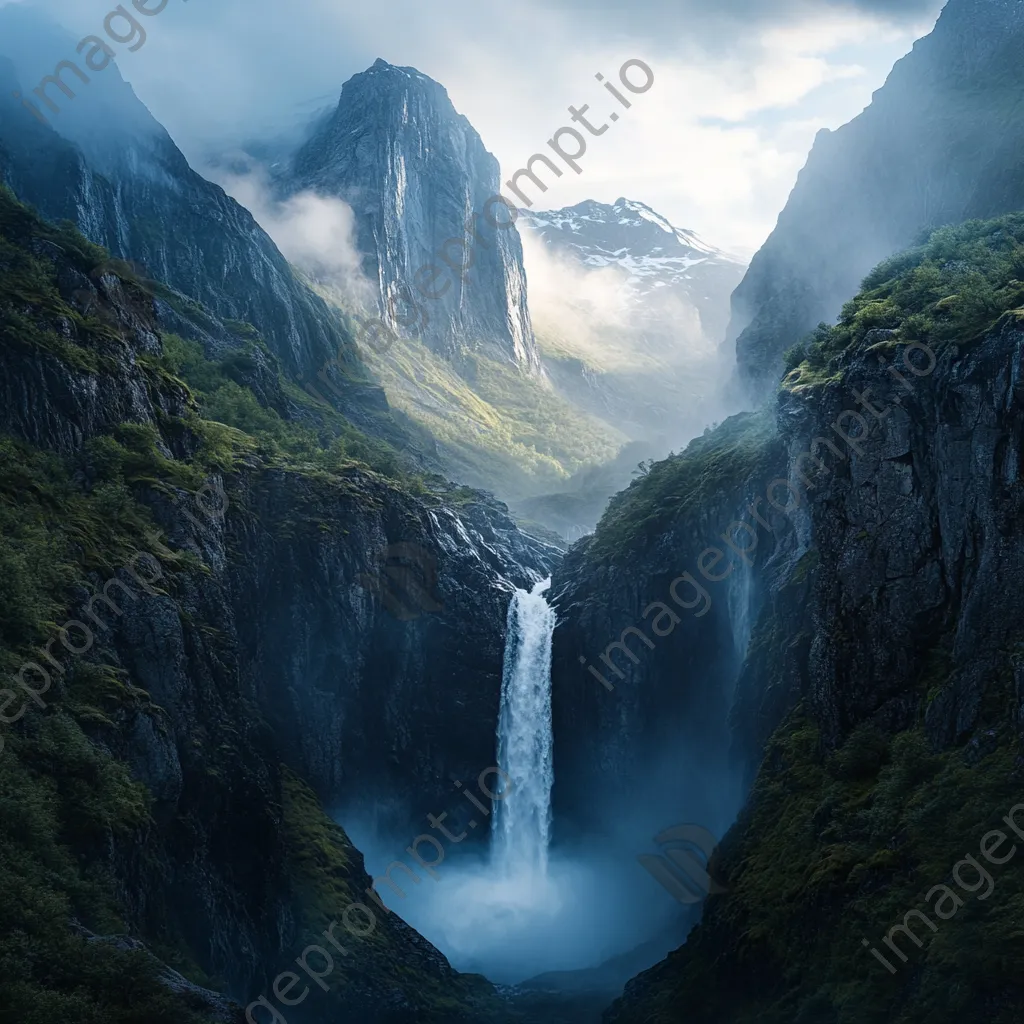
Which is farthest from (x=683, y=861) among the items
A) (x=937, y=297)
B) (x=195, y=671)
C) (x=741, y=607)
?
(x=937, y=297)

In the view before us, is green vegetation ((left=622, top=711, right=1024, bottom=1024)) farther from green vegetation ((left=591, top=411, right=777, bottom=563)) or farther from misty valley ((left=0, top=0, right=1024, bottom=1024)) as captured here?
green vegetation ((left=591, top=411, right=777, bottom=563))

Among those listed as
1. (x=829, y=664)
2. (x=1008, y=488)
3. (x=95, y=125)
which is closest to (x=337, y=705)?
(x=829, y=664)

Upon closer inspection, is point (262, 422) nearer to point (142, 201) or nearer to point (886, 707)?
point (142, 201)

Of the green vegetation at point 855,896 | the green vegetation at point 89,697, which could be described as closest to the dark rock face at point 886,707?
the green vegetation at point 855,896

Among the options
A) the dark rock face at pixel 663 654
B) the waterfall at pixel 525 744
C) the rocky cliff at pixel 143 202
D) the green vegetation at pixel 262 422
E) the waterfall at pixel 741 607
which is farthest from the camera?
the rocky cliff at pixel 143 202

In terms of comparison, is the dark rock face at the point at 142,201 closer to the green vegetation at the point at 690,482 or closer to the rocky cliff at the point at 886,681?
the green vegetation at the point at 690,482

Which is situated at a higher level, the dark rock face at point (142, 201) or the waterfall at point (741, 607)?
the dark rock face at point (142, 201)

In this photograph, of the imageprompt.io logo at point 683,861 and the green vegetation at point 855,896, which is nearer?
the green vegetation at point 855,896

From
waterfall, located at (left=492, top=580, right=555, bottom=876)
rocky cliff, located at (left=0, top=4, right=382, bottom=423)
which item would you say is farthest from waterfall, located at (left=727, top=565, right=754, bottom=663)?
rocky cliff, located at (left=0, top=4, right=382, bottom=423)
